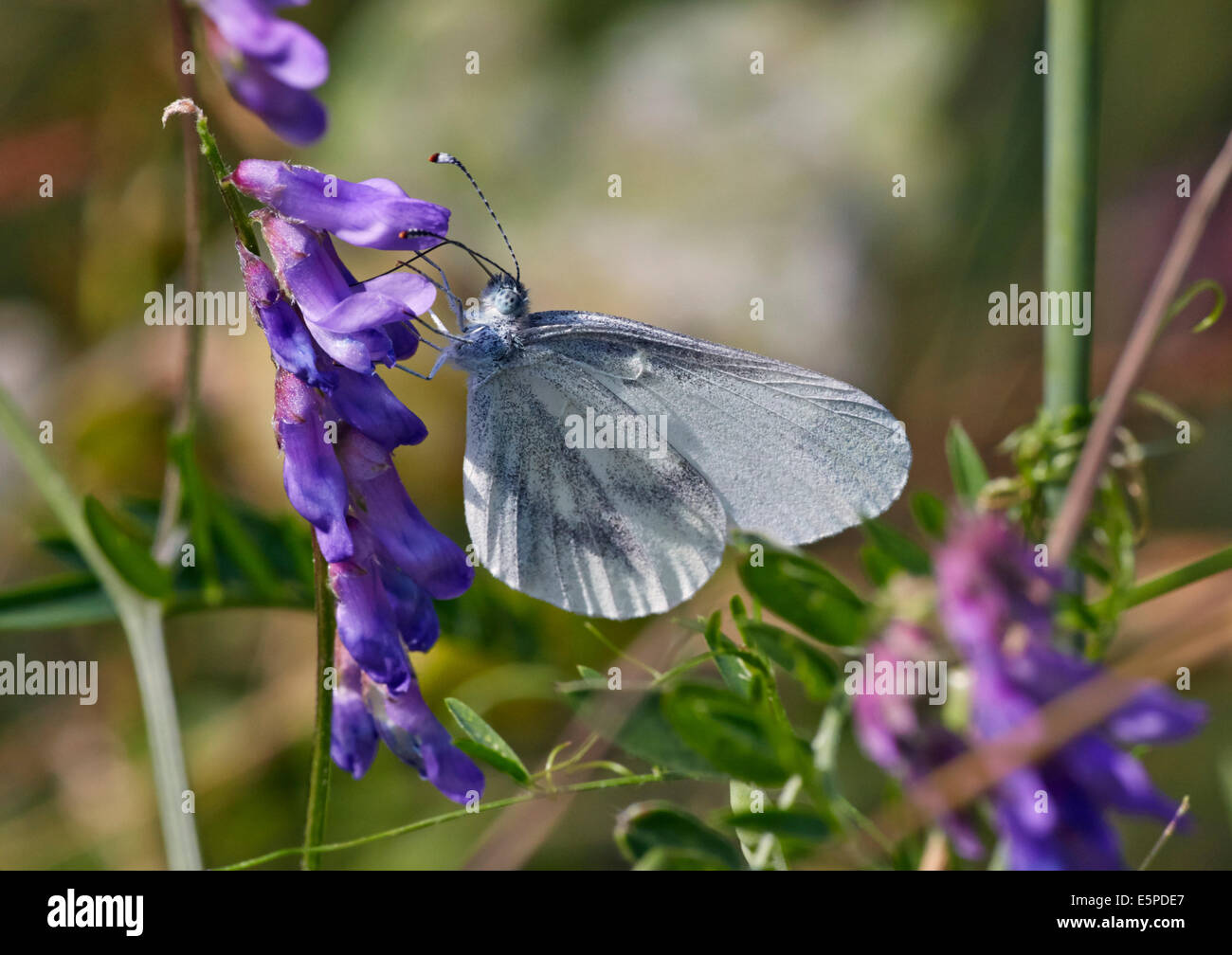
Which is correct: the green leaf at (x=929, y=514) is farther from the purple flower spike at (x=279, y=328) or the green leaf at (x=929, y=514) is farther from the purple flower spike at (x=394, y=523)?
the purple flower spike at (x=279, y=328)

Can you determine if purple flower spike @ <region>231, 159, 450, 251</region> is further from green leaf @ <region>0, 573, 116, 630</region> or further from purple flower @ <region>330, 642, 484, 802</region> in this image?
green leaf @ <region>0, 573, 116, 630</region>

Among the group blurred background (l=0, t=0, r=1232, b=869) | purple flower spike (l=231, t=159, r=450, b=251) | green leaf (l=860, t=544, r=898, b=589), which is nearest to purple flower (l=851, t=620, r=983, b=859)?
green leaf (l=860, t=544, r=898, b=589)

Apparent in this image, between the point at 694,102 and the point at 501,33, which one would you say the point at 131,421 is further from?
the point at 694,102

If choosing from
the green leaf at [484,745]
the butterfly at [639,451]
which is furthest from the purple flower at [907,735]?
the butterfly at [639,451]

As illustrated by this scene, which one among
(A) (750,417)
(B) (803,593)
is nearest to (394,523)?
(B) (803,593)

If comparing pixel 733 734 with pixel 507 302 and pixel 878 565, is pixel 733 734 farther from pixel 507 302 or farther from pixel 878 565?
pixel 507 302
